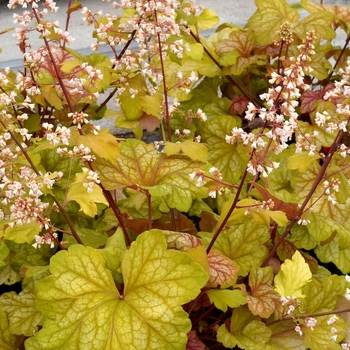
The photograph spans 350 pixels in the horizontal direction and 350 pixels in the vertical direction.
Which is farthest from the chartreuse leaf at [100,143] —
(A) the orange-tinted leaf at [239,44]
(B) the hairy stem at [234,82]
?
(A) the orange-tinted leaf at [239,44]

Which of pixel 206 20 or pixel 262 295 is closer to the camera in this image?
pixel 262 295

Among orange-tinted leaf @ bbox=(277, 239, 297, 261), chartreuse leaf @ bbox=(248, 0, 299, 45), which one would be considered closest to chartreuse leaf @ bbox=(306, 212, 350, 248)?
orange-tinted leaf @ bbox=(277, 239, 297, 261)

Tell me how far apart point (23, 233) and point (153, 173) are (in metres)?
0.51

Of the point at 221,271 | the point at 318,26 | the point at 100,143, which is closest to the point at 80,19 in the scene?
the point at 318,26

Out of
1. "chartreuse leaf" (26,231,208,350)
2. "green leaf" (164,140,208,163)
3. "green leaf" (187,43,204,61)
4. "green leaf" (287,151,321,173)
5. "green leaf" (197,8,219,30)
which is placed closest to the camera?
"chartreuse leaf" (26,231,208,350)

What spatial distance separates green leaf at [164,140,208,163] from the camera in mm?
1692

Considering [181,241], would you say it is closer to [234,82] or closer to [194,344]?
[194,344]

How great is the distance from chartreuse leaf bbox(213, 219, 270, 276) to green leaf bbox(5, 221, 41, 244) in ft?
2.05

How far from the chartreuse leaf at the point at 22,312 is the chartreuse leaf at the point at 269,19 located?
1.44m

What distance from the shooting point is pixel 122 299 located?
1390mm

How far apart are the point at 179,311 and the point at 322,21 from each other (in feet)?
5.10

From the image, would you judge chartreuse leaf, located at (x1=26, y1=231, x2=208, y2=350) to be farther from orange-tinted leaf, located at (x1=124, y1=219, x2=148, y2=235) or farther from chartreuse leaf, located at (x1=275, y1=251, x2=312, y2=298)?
orange-tinted leaf, located at (x1=124, y1=219, x2=148, y2=235)

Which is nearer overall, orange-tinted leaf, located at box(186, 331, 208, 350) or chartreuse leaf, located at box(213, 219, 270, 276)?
orange-tinted leaf, located at box(186, 331, 208, 350)

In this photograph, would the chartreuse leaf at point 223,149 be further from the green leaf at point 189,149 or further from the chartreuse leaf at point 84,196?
the chartreuse leaf at point 84,196
